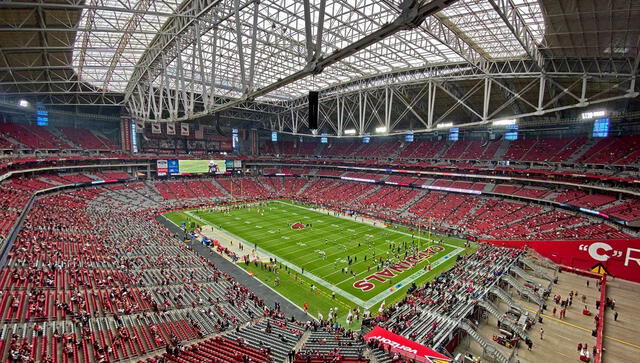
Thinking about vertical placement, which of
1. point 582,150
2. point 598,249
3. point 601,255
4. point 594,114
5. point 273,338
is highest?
point 594,114

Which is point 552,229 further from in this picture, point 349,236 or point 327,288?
point 327,288

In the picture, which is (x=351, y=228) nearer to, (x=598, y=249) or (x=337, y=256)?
(x=337, y=256)

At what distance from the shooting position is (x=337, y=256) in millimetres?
32281

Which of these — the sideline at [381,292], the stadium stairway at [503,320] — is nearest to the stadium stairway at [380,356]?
the sideline at [381,292]

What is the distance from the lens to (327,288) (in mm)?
25266

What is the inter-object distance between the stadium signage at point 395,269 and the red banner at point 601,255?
33.4 feet

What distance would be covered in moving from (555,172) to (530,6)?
26.4 metres

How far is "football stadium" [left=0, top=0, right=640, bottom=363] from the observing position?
1583 cm

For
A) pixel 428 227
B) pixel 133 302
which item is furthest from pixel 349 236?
pixel 133 302

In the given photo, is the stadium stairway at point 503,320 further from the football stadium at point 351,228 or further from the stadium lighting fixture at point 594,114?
the stadium lighting fixture at point 594,114

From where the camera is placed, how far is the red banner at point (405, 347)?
14030 mm

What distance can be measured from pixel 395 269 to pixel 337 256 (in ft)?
20.2

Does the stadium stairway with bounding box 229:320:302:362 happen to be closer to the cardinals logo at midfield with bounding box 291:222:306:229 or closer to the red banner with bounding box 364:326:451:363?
the red banner with bounding box 364:326:451:363

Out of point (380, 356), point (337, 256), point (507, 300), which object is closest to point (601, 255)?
point (507, 300)
